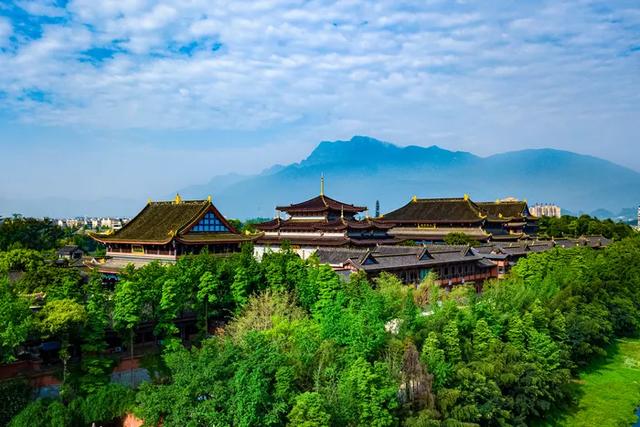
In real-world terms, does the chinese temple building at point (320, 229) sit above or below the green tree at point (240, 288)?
above

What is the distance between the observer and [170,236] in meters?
34.6

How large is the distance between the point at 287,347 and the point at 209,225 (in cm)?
1623

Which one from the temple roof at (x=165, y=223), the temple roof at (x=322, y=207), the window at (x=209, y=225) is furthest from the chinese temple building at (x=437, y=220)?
the temple roof at (x=165, y=223)

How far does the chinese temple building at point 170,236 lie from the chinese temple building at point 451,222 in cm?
2758

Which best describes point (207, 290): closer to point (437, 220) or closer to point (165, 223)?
point (165, 223)

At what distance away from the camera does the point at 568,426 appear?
2891cm

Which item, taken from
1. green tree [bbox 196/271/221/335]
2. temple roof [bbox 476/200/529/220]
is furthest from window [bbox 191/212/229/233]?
temple roof [bbox 476/200/529/220]

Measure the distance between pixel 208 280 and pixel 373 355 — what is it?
899 cm

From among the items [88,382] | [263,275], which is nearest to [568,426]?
[263,275]

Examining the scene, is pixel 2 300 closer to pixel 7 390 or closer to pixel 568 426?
pixel 7 390

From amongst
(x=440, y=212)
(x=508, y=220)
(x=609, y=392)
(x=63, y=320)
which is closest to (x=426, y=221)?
(x=440, y=212)

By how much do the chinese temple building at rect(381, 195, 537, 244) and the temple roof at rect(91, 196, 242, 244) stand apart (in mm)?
28128

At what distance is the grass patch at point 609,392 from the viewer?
30016 mm

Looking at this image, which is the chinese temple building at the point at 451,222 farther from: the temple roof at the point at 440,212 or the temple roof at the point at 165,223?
the temple roof at the point at 165,223
